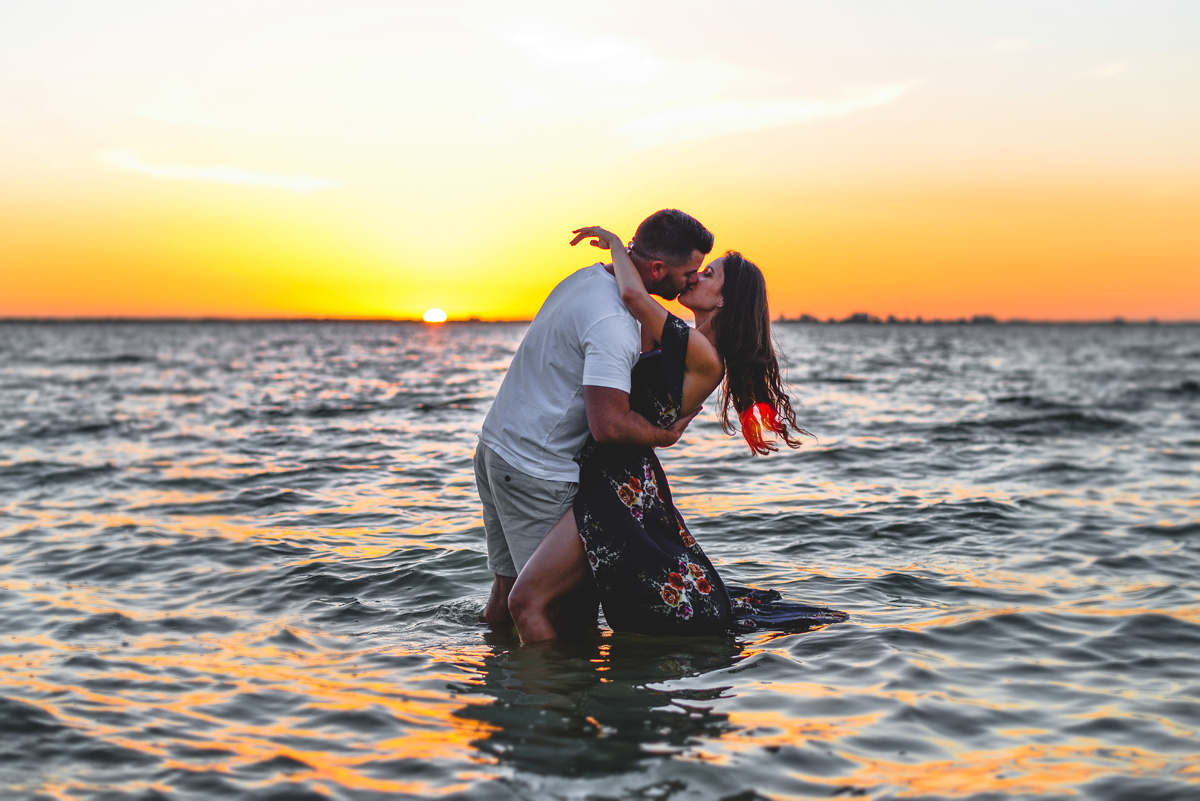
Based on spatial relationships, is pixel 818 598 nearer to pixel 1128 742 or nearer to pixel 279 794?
pixel 1128 742

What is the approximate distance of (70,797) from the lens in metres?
3.41

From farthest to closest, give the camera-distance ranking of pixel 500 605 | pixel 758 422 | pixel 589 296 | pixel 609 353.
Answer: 1. pixel 500 605
2. pixel 758 422
3. pixel 589 296
4. pixel 609 353

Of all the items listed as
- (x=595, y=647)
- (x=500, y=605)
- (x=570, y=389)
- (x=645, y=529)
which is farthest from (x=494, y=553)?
(x=570, y=389)

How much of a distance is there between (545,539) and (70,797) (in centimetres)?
238

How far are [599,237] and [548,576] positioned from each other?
1.85 metres

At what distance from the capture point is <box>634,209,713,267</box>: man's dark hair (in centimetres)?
466

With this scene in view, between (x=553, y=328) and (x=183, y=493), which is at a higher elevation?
(x=553, y=328)

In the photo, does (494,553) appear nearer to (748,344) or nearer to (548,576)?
(548,576)

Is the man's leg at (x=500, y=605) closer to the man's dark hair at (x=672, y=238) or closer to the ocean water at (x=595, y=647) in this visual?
the ocean water at (x=595, y=647)

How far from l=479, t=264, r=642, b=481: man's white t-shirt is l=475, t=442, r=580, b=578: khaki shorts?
0.19 ft

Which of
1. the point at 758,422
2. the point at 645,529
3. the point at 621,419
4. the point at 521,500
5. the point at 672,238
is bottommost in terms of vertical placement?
the point at 645,529

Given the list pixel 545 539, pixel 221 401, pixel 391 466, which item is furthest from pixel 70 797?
pixel 221 401

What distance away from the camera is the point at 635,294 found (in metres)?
4.57

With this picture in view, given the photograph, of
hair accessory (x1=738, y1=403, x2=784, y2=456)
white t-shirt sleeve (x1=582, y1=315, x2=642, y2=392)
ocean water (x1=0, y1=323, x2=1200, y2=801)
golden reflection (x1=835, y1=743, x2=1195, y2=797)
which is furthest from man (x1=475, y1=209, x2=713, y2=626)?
golden reflection (x1=835, y1=743, x2=1195, y2=797)
